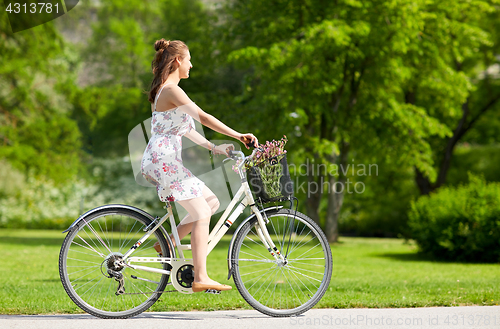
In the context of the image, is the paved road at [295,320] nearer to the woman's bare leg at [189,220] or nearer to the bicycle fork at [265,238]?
the bicycle fork at [265,238]

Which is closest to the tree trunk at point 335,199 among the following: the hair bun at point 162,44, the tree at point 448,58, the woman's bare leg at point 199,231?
the tree at point 448,58

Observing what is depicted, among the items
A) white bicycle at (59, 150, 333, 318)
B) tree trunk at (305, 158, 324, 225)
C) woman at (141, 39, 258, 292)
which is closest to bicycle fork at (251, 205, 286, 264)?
white bicycle at (59, 150, 333, 318)

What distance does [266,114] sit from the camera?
14.8 meters

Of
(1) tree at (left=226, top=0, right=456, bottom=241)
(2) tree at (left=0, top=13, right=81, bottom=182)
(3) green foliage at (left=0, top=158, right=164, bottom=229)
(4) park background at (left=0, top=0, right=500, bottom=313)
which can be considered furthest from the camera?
(3) green foliage at (left=0, top=158, right=164, bottom=229)

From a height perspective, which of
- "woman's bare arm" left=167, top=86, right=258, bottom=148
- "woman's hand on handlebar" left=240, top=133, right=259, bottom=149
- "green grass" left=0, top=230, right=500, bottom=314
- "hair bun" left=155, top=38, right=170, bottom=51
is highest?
"hair bun" left=155, top=38, right=170, bottom=51

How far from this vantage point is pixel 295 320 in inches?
158

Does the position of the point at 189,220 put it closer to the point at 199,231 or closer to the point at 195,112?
the point at 199,231

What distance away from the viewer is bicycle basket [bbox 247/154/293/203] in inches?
154

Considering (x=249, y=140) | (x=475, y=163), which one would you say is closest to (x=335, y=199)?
(x=475, y=163)

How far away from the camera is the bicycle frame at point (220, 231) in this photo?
4055 millimetres

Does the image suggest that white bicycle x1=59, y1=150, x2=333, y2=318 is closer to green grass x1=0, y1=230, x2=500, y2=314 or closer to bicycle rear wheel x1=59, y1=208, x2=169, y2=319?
bicycle rear wheel x1=59, y1=208, x2=169, y2=319

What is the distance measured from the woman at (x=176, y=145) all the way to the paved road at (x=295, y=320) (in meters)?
0.31

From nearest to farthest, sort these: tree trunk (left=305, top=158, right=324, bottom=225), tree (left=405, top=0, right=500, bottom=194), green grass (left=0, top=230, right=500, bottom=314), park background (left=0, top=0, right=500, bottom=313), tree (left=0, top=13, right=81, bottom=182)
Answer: green grass (left=0, top=230, right=500, bottom=314)
park background (left=0, top=0, right=500, bottom=313)
tree (left=405, top=0, right=500, bottom=194)
tree trunk (left=305, top=158, right=324, bottom=225)
tree (left=0, top=13, right=81, bottom=182)

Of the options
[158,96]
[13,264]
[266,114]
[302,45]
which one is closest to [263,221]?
[158,96]
